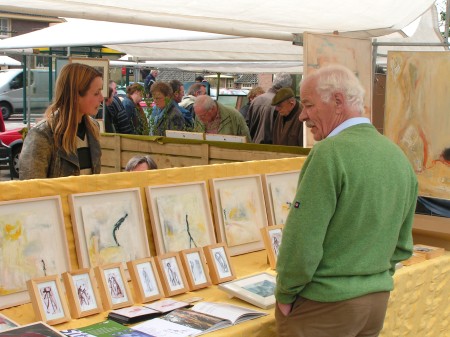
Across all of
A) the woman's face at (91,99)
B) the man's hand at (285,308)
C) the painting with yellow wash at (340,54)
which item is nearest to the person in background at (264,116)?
the painting with yellow wash at (340,54)

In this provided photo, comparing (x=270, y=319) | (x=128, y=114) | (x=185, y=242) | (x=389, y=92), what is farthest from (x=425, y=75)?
(x=128, y=114)

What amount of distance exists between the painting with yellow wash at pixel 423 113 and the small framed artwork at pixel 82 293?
2457 millimetres

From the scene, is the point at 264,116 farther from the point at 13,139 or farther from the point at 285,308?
the point at 285,308

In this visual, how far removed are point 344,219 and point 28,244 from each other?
1042 millimetres

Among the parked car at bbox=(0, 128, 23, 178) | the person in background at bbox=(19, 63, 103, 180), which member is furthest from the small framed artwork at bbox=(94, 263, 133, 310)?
the parked car at bbox=(0, 128, 23, 178)

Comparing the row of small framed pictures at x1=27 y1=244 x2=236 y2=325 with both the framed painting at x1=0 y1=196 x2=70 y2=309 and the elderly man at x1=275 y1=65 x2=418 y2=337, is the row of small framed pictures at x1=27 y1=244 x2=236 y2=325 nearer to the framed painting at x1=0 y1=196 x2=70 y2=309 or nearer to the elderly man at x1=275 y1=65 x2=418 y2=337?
the framed painting at x1=0 y1=196 x2=70 y2=309

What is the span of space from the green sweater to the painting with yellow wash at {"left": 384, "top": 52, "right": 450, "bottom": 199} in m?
2.11

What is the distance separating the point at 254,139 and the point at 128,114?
161 centimetres

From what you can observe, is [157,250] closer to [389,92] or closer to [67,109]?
[67,109]

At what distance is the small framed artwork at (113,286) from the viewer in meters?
2.12

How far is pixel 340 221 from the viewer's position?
1783 millimetres

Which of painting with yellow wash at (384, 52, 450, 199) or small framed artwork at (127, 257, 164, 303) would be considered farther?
painting with yellow wash at (384, 52, 450, 199)

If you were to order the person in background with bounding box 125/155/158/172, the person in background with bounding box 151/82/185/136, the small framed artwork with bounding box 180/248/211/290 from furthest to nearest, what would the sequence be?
the person in background with bounding box 151/82/185/136 < the person in background with bounding box 125/155/158/172 < the small framed artwork with bounding box 180/248/211/290

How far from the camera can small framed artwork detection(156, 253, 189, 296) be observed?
7.56 ft
